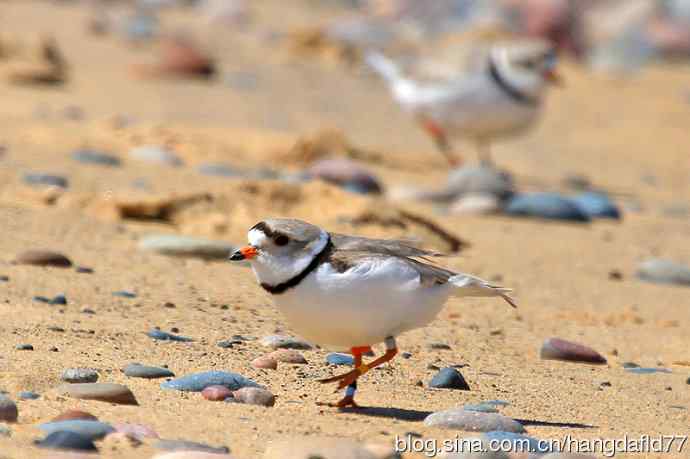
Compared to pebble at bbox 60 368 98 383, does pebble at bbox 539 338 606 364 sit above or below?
above

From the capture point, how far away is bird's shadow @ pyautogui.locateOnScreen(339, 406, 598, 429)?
3951mm

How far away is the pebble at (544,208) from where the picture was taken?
852cm

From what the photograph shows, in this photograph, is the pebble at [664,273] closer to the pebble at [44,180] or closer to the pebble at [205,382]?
the pebble at [44,180]

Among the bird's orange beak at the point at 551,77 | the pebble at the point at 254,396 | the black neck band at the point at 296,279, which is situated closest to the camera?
the black neck band at the point at 296,279

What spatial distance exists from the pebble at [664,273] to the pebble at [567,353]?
2086 millimetres

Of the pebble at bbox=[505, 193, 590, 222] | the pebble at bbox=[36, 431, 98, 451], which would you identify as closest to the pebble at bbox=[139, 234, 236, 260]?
the pebble at bbox=[505, 193, 590, 222]

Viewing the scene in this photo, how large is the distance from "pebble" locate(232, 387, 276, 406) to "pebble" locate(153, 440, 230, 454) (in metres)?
0.52

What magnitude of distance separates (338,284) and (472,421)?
539 mm

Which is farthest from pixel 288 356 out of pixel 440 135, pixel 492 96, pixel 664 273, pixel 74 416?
pixel 440 135

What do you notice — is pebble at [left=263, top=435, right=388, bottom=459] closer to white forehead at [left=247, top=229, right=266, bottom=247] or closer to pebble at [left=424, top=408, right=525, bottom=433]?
pebble at [left=424, top=408, right=525, bottom=433]

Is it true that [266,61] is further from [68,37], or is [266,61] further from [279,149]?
[279,149]

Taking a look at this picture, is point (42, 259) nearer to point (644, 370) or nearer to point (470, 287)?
point (470, 287)

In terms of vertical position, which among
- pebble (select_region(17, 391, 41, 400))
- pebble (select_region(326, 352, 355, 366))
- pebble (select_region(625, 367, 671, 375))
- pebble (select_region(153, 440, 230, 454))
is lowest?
pebble (select_region(153, 440, 230, 454))

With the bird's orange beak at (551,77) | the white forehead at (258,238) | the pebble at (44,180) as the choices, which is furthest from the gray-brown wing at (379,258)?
the bird's orange beak at (551,77)
